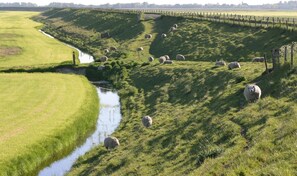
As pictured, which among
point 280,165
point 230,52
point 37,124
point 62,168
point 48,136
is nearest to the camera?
point 280,165

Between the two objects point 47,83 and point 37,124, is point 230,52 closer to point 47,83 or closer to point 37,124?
point 47,83

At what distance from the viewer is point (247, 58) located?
205ft

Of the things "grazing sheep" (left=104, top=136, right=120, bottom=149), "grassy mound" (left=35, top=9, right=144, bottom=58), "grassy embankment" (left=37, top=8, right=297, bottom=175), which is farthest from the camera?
"grassy mound" (left=35, top=9, right=144, bottom=58)

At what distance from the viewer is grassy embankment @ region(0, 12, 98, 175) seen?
35.8 m

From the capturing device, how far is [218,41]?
78125 mm

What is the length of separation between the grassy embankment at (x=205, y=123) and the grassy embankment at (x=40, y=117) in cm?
426

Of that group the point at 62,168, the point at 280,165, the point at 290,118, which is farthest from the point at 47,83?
the point at 280,165

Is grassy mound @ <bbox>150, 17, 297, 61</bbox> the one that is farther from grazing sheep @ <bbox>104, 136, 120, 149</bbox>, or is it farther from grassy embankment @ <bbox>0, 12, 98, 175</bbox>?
grazing sheep @ <bbox>104, 136, 120, 149</bbox>

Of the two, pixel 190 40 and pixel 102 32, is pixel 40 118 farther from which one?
pixel 102 32

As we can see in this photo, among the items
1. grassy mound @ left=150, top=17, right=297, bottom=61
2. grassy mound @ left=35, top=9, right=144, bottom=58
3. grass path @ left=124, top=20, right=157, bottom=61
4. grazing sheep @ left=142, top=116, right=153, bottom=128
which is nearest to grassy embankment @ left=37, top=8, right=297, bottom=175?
grassy mound @ left=150, top=17, right=297, bottom=61

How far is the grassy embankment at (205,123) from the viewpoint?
22359 millimetres

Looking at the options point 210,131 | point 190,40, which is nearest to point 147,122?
point 210,131

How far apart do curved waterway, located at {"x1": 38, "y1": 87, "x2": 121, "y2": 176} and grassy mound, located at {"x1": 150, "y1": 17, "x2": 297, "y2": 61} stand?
1969cm

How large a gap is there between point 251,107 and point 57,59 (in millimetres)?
67547
